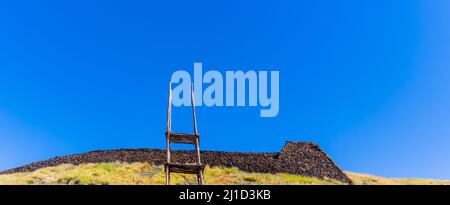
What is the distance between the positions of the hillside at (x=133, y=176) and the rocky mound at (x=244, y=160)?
0.77m

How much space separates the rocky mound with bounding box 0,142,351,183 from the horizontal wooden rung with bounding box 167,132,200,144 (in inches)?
609

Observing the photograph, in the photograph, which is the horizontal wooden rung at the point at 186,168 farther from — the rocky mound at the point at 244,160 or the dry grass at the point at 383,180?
the dry grass at the point at 383,180

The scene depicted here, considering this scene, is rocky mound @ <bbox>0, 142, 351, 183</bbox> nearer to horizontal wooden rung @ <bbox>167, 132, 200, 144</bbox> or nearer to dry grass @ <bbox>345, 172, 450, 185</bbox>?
dry grass @ <bbox>345, 172, 450, 185</bbox>

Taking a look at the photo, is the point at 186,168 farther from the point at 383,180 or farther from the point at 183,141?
the point at 383,180

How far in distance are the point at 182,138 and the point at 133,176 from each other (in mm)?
13120

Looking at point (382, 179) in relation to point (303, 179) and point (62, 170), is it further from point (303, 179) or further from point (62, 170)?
point (62, 170)

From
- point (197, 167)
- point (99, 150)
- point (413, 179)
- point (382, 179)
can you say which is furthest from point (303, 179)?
point (197, 167)

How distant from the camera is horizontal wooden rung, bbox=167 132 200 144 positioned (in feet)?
37.7

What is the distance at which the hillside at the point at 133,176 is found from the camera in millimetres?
22453

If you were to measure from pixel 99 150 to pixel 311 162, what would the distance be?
41.3 ft
